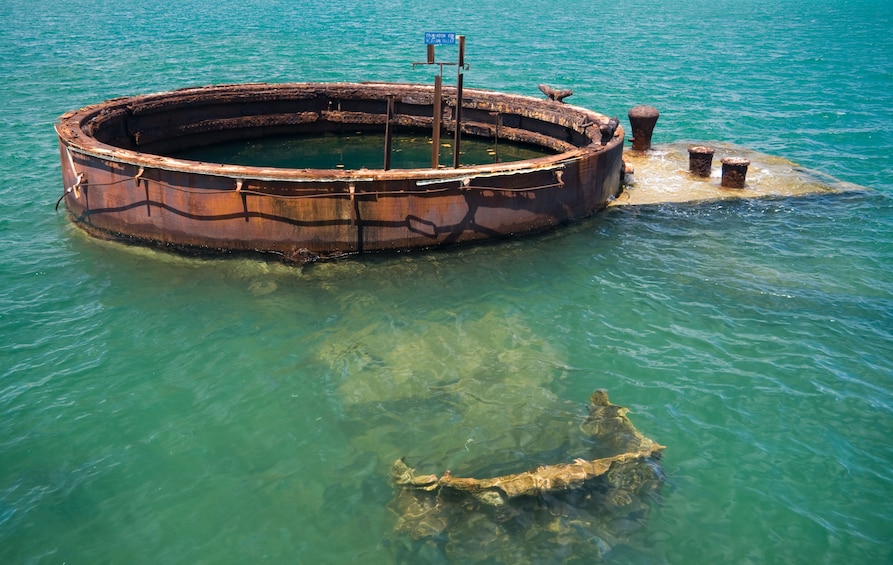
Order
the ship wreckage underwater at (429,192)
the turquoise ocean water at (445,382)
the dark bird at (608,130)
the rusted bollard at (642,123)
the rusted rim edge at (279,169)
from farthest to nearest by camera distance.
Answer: the rusted bollard at (642,123) → the dark bird at (608,130) → the rusted rim edge at (279,169) → the ship wreckage underwater at (429,192) → the turquoise ocean water at (445,382)

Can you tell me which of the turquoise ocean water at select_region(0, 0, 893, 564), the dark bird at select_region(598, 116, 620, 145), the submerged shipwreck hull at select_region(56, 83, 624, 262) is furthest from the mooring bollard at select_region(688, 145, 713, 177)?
the dark bird at select_region(598, 116, 620, 145)

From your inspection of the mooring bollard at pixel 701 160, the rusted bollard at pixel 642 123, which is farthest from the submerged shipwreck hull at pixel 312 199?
the rusted bollard at pixel 642 123

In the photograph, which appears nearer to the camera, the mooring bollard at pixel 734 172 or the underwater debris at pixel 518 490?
the underwater debris at pixel 518 490

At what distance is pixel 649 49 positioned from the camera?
163 ft

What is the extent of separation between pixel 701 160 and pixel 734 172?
101 cm

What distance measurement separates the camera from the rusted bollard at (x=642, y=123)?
19375 millimetres

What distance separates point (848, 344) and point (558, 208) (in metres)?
6.09

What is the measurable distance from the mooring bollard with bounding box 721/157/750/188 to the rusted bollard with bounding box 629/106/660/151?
10.4ft

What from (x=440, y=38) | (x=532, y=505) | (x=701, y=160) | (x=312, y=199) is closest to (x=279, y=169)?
(x=312, y=199)

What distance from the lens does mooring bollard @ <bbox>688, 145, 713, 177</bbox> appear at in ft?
57.4

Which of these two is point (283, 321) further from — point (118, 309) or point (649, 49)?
point (649, 49)

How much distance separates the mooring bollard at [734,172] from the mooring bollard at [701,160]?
622 mm

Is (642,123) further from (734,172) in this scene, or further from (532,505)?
(532,505)

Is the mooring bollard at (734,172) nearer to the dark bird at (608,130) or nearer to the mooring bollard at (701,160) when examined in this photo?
the mooring bollard at (701,160)
